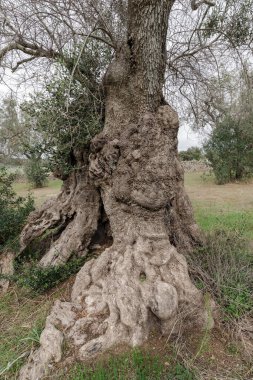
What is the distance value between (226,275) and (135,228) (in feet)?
3.92

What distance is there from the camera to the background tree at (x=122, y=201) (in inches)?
103

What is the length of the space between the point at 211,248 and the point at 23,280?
8.45 feet

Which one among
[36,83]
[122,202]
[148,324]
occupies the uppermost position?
[36,83]

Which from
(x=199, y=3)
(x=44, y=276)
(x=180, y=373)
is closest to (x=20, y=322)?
(x=44, y=276)

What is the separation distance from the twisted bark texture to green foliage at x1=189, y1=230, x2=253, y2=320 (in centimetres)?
29

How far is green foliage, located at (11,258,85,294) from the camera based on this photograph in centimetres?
341

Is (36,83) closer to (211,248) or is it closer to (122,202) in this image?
(122,202)

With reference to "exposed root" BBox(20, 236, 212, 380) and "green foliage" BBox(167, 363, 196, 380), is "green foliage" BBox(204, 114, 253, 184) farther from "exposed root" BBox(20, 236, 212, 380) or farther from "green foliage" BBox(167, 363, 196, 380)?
"green foliage" BBox(167, 363, 196, 380)

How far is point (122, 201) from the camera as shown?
11.3 ft

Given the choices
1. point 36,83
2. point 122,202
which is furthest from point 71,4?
point 122,202

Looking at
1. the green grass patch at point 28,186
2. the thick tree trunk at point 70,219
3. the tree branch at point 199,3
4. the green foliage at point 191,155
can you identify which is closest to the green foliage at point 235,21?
the tree branch at point 199,3

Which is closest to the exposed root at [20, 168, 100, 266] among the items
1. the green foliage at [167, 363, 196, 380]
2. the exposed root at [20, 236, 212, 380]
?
the exposed root at [20, 236, 212, 380]

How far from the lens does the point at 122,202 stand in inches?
136

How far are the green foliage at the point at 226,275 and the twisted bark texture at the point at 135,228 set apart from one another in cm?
29
